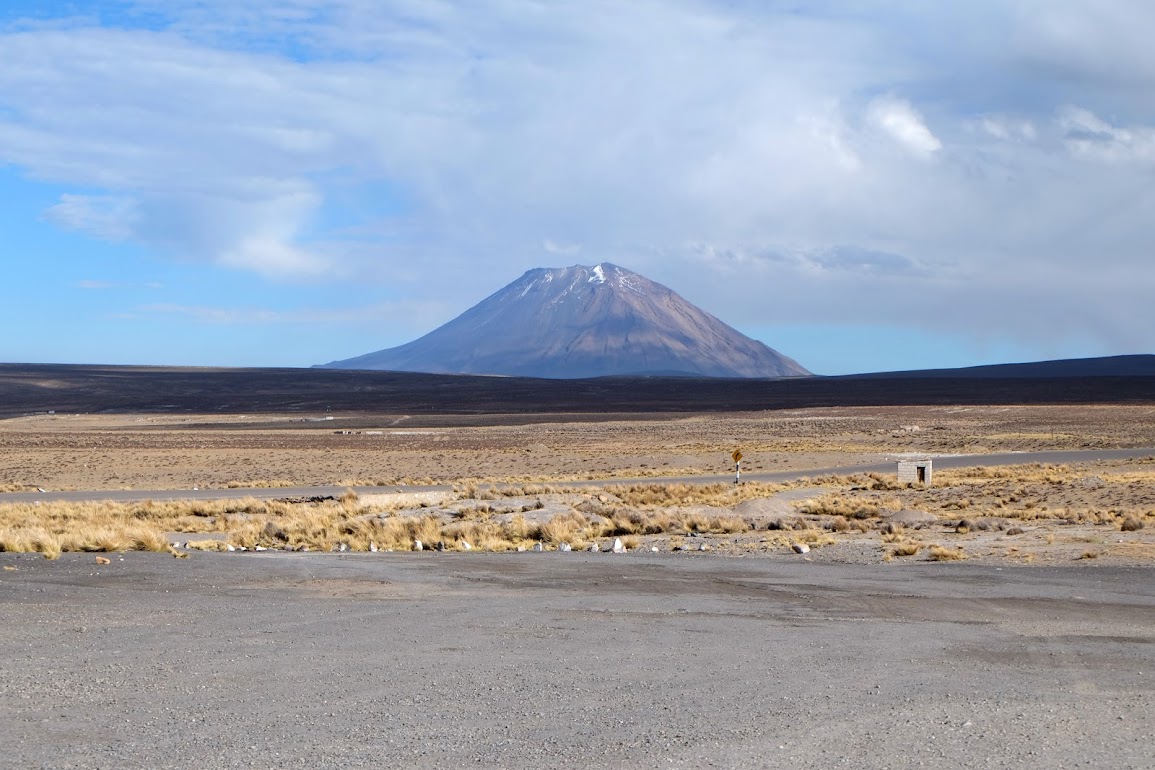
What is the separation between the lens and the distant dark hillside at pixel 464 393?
11025 cm

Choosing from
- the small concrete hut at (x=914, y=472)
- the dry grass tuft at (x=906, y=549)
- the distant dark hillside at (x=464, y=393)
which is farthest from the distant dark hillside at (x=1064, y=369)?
the dry grass tuft at (x=906, y=549)

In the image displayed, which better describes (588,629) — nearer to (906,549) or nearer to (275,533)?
(906,549)

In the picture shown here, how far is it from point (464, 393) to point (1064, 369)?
323 feet

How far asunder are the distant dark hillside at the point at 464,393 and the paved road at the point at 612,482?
168 feet

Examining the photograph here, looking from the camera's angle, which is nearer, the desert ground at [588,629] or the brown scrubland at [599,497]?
the desert ground at [588,629]

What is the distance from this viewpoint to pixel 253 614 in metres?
12.0

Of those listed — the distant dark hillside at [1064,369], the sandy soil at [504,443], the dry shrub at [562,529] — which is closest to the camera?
the dry shrub at [562,529]

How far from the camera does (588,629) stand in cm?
1115

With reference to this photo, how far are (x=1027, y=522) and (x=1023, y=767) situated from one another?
1718 cm

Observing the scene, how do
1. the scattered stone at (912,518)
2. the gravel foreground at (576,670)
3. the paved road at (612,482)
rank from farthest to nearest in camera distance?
the paved road at (612,482)
the scattered stone at (912,518)
the gravel foreground at (576,670)

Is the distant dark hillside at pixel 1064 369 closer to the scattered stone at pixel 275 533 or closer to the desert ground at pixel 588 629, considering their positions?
the desert ground at pixel 588 629

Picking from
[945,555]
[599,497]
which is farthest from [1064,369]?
[945,555]

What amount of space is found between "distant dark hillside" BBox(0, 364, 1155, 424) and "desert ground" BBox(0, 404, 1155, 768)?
6927 cm

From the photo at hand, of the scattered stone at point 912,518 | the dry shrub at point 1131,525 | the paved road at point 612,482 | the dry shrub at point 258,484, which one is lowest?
the dry shrub at point 258,484
